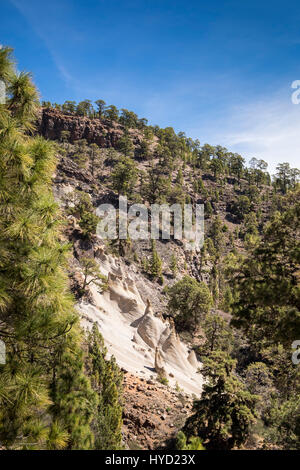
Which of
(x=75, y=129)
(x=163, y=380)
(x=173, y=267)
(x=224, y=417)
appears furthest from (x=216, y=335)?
(x=75, y=129)

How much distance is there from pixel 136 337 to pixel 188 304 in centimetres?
1200

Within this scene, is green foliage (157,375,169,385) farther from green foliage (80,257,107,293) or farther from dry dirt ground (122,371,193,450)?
green foliage (80,257,107,293)

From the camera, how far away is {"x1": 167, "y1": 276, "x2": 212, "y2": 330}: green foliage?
31719 millimetres

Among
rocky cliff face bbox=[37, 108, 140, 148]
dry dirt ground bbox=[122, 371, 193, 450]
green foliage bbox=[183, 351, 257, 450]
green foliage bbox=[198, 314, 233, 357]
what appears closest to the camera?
green foliage bbox=[183, 351, 257, 450]

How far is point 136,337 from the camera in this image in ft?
70.1

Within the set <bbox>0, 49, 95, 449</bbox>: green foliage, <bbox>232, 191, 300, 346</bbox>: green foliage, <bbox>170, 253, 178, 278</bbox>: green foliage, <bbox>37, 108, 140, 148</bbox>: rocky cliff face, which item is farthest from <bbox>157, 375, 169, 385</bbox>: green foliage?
<bbox>37, 108, 140, 148</bbox>: rocky cliff face

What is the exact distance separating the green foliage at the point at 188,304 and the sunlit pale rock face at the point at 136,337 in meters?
6.69

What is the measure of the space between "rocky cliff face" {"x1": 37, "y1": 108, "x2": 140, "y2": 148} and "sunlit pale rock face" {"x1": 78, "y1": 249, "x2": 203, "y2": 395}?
199 ft

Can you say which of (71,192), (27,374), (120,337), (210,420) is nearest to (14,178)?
(27,374)

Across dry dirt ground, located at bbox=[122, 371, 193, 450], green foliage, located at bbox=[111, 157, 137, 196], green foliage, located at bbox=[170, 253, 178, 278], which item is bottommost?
dry dirt ground, located at bbox=[122, 371, 193, 450]

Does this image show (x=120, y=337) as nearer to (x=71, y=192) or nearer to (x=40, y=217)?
(x=40, y=217)

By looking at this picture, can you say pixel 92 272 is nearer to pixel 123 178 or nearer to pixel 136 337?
pixel 136 337

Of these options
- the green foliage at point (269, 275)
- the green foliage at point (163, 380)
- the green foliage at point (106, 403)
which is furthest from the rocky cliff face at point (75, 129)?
the green foliage at point (269, 275)
